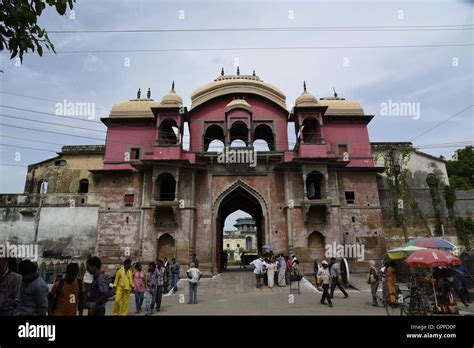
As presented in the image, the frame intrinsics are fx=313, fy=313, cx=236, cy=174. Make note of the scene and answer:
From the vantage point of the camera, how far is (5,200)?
25344 mm

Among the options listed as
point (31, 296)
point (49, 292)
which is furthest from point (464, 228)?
point (31, 296)

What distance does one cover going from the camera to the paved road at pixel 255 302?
31.2 feet

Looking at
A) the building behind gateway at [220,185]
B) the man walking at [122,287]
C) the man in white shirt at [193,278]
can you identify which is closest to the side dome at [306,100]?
the building behind gateway at [220,185]

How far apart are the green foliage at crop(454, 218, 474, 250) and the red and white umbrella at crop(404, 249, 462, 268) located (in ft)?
55.6

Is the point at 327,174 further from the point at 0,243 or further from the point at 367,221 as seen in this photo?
the point at 0,243

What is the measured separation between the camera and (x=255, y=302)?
37.3 feet

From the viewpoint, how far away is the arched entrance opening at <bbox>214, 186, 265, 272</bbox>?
20.2 metres

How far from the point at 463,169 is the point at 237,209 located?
23.1 metres

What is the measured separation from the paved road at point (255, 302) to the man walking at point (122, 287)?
1721 mm

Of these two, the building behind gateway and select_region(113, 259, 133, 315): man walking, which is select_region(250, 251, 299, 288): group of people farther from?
select_region(113, 259, 133, 315): man walking

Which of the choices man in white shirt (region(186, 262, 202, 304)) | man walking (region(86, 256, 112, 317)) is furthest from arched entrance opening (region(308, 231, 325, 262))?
man walking (region(86, 256, 112, 317))

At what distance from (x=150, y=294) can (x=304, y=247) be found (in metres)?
11.5

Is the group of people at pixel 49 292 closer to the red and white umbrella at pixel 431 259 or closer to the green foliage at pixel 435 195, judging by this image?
the red and white umbrella at pixel 431 259

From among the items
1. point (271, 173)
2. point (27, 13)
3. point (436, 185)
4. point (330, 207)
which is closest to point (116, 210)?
point (271, 173)
